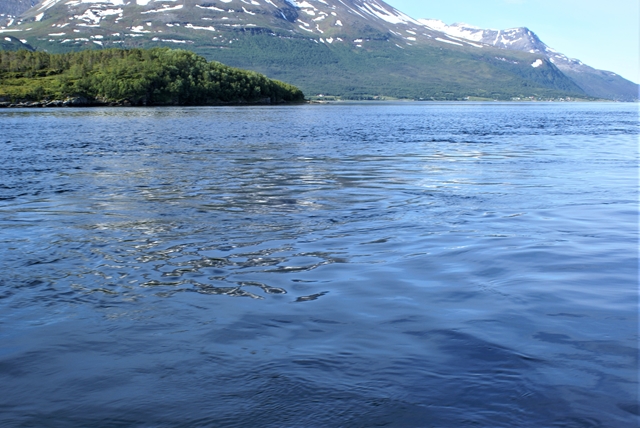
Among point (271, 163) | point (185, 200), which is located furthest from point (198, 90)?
point (185, 200)

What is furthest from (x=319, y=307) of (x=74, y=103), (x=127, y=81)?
(x=127, y=81)

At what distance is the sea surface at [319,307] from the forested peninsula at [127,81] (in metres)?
127

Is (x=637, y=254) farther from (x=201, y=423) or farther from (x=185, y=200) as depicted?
(x=185, y=200)

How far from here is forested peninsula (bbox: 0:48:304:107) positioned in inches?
5349

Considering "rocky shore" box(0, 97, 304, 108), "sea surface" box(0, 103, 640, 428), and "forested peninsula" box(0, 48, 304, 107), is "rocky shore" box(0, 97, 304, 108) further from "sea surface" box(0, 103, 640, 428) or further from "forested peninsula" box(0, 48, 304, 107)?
"sea surface" box(0, 103, 640, 428)

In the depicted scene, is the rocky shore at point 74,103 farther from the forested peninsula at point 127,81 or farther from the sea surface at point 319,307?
the sea surface at point 319,307

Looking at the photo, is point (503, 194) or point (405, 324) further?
point (503, 194)

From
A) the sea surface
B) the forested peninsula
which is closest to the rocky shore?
the forested peninsula

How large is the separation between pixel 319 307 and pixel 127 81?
141 metres

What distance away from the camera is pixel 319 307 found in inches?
320

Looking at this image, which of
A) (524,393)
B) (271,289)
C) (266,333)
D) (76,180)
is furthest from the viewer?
(76,180)

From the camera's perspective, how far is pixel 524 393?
5.73 meters

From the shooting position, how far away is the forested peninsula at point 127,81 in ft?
446

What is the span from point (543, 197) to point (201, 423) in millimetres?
14273
